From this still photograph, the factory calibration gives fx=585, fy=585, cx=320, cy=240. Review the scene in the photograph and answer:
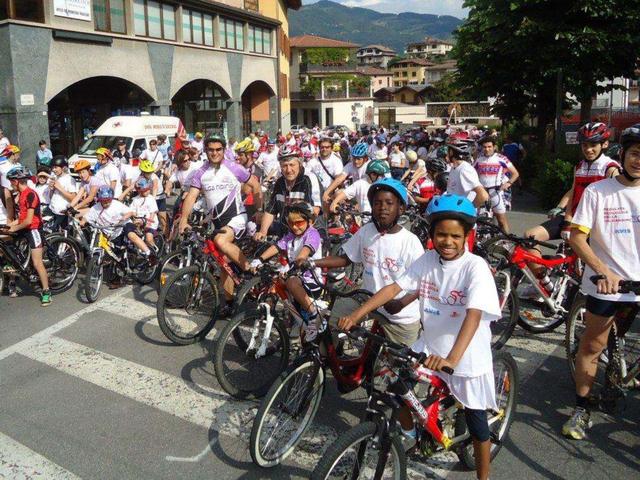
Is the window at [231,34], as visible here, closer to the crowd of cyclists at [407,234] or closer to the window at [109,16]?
the window at [109,16]

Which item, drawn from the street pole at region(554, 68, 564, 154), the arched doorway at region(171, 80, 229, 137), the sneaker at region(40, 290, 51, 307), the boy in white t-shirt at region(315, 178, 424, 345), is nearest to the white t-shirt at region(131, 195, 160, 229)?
the sneaker at region(40, 290, 51, 307)

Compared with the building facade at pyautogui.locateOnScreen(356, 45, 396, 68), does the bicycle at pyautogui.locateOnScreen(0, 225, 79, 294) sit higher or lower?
lower

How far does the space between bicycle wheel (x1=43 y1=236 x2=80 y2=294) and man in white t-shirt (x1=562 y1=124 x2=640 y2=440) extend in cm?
718

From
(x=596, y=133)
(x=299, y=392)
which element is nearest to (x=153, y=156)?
(x=596, y=133)

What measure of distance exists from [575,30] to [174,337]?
15.0 m

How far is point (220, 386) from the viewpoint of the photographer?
534cm

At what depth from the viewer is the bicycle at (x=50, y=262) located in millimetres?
8281

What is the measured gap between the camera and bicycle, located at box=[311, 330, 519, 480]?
3.08 meters

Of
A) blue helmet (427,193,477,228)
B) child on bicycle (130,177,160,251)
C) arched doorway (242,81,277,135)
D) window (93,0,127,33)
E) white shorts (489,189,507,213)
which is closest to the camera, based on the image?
blue helmet (427,193,477,228)

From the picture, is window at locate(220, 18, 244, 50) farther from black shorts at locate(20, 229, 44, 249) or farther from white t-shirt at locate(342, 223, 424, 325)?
white t-shirt at locate(342, 223, 424, 325)

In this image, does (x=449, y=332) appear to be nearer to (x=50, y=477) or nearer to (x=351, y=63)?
(x=50, y=477)

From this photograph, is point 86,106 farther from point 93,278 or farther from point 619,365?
point 619,365

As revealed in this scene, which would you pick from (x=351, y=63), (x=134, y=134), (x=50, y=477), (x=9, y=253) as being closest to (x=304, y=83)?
(x=351, y=63)

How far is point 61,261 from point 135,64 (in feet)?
71.6
